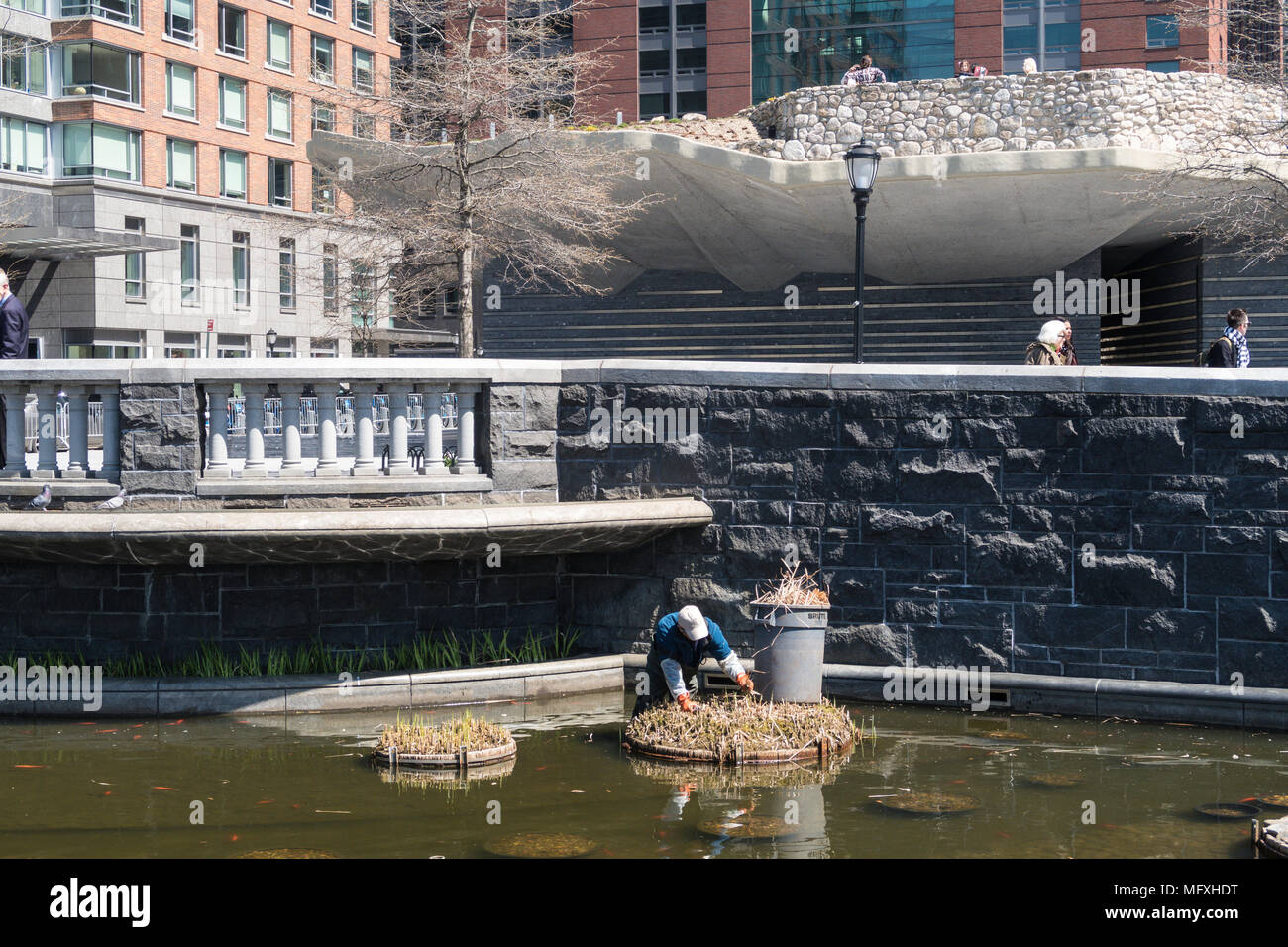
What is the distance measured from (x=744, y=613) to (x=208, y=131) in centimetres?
4340

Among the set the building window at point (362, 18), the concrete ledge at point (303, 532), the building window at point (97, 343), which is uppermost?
the building window at point (362, 18)

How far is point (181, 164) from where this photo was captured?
4922cm

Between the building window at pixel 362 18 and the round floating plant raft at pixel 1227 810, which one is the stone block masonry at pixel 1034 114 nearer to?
the round floating plant raft at pixel 1227 810

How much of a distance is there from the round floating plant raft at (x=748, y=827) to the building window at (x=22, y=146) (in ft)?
142

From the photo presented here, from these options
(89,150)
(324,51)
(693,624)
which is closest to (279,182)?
(324,51)

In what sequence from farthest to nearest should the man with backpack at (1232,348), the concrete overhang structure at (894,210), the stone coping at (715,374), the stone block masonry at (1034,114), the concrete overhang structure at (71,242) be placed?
the concrete overhang structure at (71,242) → the stone block masonry at (1034,114) → the concrete overhang structure at (894,210) → the man with backpack at (1232,348) → the stone coping at (715,374)

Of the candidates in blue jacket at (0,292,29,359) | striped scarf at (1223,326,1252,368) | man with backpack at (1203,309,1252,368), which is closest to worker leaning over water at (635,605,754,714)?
blue jacket at (0,292,29,359)

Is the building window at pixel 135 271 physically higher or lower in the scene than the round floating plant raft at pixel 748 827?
higher

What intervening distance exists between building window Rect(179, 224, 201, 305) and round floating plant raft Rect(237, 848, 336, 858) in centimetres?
4391

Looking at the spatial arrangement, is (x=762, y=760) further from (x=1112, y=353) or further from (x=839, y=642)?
(x=1112, y=353)

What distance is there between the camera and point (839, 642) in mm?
11930

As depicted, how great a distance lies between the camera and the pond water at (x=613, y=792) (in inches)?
299

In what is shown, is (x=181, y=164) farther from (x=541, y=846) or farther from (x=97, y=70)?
(x=541, y=846)

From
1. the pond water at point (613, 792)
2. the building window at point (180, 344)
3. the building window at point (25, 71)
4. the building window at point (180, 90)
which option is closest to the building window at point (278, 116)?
the building window at point (180, 90)
